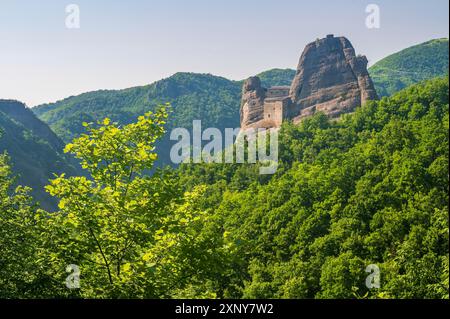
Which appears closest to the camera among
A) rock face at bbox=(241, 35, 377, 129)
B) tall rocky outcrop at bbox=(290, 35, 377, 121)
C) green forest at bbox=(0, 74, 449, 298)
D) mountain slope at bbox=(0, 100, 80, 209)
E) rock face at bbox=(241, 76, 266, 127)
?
green forest at bbox=(0, 74, 449, 298)

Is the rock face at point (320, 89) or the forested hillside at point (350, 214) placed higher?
the rock face at point (320, 89)

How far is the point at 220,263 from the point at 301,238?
3790cm

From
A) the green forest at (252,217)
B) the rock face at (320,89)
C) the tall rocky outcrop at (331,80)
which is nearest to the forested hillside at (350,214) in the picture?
the green forest at (252,217)

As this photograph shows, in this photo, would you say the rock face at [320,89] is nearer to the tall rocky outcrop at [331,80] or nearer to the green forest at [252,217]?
the tall rocky outcrop at [331,80]

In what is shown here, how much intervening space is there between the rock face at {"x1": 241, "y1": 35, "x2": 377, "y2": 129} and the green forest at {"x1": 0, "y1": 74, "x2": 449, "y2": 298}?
5.17 metres

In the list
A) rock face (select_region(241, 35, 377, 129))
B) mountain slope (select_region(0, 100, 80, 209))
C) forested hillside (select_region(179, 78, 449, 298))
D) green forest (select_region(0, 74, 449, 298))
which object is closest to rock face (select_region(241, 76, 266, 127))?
rock face (select_region(241, 35, 377, 129))

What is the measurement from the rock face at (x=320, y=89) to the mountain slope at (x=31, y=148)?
1511 inches

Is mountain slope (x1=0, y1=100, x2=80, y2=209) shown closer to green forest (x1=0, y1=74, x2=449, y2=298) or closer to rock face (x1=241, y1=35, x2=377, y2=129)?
green forest (x1=0, y1=74, x2=449, y2=298)

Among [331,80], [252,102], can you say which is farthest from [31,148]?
[331,80]

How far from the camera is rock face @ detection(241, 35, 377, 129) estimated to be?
9012 cm

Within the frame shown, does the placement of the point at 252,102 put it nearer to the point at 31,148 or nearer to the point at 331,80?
the point at 331,80

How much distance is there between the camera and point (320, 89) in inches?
3652

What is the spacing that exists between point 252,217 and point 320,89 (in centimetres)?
4239

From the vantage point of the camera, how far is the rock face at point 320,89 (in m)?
90.1
